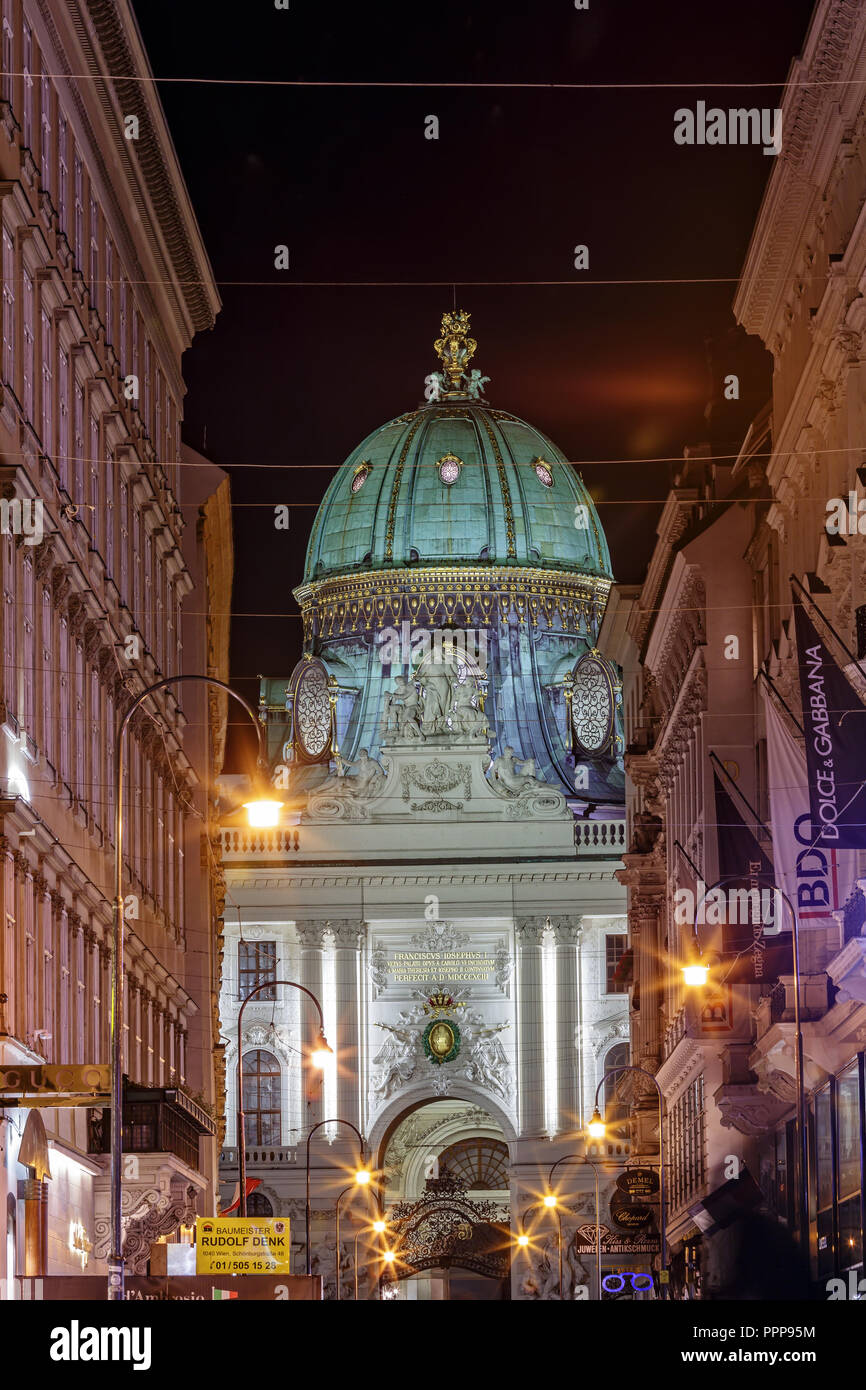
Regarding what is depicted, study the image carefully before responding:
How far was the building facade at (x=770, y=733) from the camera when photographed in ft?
156

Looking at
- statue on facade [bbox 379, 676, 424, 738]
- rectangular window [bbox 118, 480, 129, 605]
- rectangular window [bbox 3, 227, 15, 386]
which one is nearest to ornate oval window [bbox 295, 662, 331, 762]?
statue on facade [bbox 379, 676, 424, 738]

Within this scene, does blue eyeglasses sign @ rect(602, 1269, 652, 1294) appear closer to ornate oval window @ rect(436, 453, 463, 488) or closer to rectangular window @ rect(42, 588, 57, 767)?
rectangular window @ rect(42, 588, 57, 767)

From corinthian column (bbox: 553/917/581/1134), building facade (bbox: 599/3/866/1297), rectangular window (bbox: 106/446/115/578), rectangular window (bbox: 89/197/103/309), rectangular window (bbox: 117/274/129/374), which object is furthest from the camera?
corinthian column (bbox: 553/917/581/1134)

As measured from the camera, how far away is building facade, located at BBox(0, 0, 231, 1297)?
129ft

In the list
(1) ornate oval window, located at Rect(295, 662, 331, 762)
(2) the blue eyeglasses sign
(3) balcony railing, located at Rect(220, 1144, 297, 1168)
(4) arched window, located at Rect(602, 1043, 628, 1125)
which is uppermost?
(1) ornate oval window, located at Rect(295, 662, 331, 762)

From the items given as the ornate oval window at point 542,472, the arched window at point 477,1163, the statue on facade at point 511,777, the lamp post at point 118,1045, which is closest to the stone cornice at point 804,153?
the lamp post at point 118,1045

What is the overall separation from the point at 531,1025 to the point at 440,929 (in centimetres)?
581

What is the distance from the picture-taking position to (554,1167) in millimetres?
112250

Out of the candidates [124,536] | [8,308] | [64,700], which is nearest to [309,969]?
[124,536]

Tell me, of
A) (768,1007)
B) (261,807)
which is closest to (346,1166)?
(768,1007)

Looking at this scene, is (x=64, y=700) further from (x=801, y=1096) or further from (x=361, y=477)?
(x=361, y=477)

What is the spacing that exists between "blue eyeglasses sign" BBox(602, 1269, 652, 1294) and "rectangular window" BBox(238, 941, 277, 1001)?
40.8m

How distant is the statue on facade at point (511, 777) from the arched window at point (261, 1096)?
610 inches

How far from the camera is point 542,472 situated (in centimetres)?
13525
